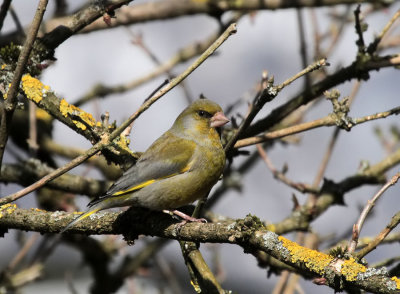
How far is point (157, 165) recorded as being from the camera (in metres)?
3.52

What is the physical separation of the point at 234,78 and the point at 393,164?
12.9ft

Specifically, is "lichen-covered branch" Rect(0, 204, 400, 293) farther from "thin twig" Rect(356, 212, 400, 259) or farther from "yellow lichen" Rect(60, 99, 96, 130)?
"yellow lichen" Rect(60, 99, 96, 130)

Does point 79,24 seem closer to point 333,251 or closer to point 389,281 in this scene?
point 333,251

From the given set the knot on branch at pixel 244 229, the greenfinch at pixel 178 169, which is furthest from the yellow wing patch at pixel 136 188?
the knot on branch at pixel 244 229

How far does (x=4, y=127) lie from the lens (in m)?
2.58

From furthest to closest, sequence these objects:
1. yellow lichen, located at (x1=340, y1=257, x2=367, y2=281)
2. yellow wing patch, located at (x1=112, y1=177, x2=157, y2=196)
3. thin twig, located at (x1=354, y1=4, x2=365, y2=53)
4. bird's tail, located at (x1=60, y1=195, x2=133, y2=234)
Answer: thin twig, located at (x1=354, y1=4, x2=365, y2=53) < yellow wing patch, located at (x1=112, y1=177, x2=157, y2=196) < bird's tail, located at (x1=60, y1=195, x2=133, y2=234) < yellow lichen, located at (x1=340, y1=257, x2=367, y2=281)

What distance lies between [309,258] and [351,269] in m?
0.18

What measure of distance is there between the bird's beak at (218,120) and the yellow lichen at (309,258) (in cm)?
145

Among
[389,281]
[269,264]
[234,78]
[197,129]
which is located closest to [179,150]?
[197,129]

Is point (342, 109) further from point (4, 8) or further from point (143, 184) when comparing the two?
point (4, 8)

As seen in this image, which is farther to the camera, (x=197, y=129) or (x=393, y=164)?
(x=393, y=164)

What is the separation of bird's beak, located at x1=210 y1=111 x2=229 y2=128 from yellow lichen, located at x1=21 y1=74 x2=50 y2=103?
3.38ft

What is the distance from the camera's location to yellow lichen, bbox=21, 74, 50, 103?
11.1 feet

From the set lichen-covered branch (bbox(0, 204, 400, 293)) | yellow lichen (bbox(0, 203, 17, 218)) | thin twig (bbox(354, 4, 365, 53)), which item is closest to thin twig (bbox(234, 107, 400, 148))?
thin twig (bbox(354, 4, 365, 53))
